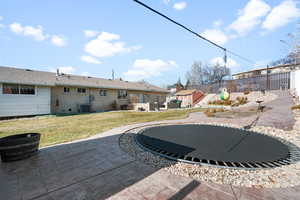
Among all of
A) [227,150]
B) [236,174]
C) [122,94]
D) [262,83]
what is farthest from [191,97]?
[236,174]

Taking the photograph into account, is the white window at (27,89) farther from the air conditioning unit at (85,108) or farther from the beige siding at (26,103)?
the air conditioning unit at (85,108)

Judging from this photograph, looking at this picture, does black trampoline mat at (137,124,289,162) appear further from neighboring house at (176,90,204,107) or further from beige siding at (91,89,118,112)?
neighboring house at (176,90,204,107)

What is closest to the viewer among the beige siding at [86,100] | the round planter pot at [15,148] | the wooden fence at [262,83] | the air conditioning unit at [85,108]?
the round planter pot at [15,148]

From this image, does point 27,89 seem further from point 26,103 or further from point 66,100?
point 66,100

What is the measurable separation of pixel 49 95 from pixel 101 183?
39.3 feet

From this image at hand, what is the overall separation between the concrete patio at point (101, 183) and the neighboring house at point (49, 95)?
983 cm

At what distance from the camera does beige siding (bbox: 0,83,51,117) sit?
9117 millimetres

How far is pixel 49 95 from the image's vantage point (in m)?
10.9

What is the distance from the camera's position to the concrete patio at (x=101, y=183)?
5.68 ft

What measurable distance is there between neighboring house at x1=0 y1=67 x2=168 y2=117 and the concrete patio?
983 cm

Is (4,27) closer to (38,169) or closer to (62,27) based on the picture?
(62,27)

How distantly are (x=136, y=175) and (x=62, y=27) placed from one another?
334 inches

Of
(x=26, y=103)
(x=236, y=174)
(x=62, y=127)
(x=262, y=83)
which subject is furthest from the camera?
(x=262, y=83)

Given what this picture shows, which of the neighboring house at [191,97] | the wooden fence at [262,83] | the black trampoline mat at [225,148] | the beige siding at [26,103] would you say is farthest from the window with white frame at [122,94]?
the wooden fence at [262,83]
